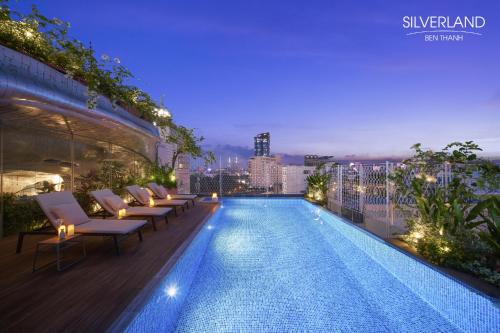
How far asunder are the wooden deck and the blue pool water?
280 mm

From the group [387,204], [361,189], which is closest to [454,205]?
[387,204]

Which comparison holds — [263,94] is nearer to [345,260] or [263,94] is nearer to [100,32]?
[100,32]

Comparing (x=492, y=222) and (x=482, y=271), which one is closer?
(x=482, y=271)

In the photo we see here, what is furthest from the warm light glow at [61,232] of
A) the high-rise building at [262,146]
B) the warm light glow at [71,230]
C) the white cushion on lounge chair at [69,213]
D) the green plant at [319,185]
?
the high-rise building at [262,146]

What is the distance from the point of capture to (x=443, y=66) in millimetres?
9773

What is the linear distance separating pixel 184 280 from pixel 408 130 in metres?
17.9

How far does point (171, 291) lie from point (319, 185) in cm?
727

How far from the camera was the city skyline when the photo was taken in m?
9.48

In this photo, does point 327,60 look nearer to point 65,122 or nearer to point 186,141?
point 186,141

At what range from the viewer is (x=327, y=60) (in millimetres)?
11930

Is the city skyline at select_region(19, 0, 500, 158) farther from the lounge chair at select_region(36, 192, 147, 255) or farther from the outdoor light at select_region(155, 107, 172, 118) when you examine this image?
the lounge chair at select_region(36, 192, 147, 255)

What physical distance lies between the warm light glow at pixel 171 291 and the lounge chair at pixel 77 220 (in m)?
1.12

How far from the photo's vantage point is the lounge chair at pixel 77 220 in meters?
3.66

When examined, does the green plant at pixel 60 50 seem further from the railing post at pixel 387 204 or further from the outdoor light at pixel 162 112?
the railing post at pixel 387 204
